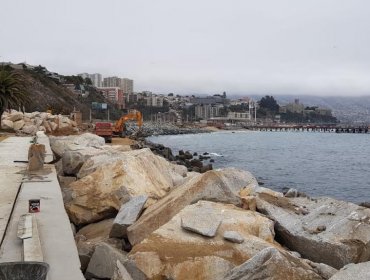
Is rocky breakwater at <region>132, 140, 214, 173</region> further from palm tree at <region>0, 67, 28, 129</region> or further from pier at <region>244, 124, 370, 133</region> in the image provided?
pier at <region>244, 124, 370, 133</region>

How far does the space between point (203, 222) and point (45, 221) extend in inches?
95.2

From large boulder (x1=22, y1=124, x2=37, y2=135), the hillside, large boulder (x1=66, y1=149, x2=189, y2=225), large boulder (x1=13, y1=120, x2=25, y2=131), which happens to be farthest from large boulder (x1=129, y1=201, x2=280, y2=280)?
the hillside

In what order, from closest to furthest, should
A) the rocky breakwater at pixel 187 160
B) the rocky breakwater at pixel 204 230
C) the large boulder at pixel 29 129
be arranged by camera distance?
Result: the rocky breakwater at pixel 204 230, the rocky breakwater at pixel 187 160, the large boulder at pixel 29 129

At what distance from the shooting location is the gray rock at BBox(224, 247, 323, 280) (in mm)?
5074

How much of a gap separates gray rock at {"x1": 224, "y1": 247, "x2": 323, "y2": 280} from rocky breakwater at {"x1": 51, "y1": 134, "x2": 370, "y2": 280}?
1 cm

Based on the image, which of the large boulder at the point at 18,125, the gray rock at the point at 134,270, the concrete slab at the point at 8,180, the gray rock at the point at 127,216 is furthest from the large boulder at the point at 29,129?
the gray rock at the point at 134,270

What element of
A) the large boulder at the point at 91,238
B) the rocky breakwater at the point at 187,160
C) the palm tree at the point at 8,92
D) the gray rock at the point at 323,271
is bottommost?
the rocky breakwater at the point at 187,160

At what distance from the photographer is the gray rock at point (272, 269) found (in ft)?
16.6

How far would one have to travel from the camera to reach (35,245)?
5.80 metres

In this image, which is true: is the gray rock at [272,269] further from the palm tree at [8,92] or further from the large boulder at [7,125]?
the palm tree at [8,92]

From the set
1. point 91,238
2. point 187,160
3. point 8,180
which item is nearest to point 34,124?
point 187,160

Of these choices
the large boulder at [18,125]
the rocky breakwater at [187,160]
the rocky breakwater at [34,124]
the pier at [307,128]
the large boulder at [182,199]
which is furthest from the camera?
the pier at [307,128]

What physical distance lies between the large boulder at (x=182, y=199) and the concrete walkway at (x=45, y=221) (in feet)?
3.50

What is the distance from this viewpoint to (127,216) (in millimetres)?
7738
